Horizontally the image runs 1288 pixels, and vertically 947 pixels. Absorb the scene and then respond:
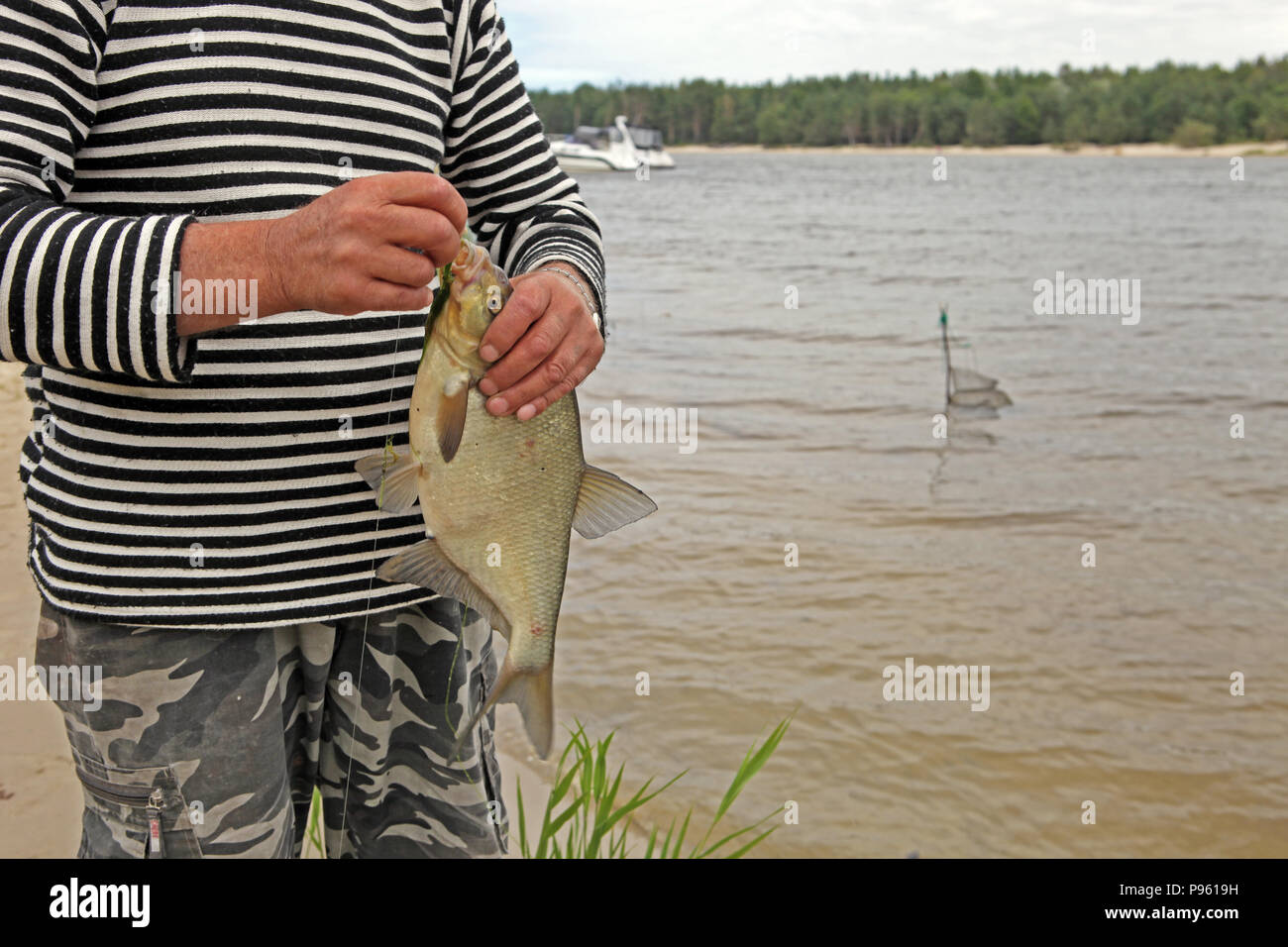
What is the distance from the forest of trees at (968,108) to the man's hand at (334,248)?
6980 centimetres

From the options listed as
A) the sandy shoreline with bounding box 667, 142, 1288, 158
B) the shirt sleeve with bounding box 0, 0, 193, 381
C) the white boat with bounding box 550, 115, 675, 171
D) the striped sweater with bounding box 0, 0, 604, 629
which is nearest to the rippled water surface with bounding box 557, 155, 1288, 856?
the striped sweater with bounding box 0, 0, 604, 629

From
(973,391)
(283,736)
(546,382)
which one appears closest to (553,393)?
(546,382)

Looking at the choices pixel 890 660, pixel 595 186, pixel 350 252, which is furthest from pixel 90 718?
pixel 595 186

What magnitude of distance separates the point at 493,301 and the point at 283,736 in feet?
2.83

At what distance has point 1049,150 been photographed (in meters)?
91.9

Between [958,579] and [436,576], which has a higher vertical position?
[436,576]

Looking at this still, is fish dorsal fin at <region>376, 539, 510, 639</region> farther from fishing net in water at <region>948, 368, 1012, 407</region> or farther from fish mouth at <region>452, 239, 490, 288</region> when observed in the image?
fishing net in water at <region>948, 368, 1012, 407</region>

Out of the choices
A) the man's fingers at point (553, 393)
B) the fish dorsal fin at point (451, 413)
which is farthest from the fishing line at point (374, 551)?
the man's fingers at point (553, 393)

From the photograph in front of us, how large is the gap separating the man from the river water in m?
3.25

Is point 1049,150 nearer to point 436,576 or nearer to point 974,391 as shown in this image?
point 974,391

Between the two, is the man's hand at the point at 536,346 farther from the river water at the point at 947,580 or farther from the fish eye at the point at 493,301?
the river water at the point at 947,580

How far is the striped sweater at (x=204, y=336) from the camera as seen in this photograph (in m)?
1.48

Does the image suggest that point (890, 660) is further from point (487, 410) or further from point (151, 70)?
point (151, 70)

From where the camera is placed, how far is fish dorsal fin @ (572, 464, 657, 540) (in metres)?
1.91
